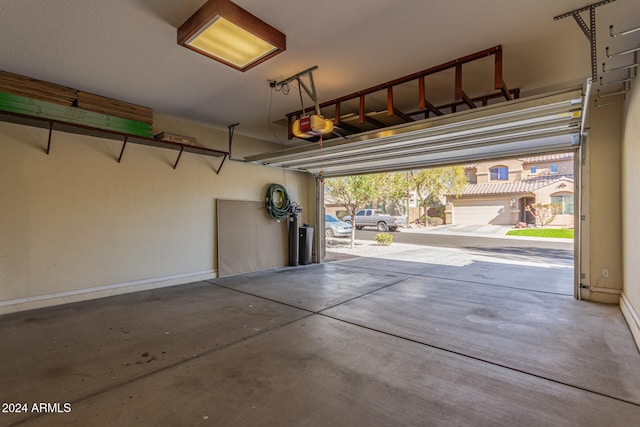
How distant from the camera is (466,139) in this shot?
4.13m

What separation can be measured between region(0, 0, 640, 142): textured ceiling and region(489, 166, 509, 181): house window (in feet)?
69.9

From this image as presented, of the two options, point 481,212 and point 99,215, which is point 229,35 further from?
point 481,212

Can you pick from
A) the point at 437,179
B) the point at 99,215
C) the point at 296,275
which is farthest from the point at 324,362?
the point at 437,179

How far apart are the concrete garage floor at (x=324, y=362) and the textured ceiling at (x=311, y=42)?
2976 mm

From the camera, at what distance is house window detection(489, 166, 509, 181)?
2250 cm

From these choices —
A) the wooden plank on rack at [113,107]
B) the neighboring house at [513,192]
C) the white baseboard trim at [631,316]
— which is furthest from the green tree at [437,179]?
the wooden plank on rack at [113,107]

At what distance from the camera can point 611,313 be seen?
12.1ft

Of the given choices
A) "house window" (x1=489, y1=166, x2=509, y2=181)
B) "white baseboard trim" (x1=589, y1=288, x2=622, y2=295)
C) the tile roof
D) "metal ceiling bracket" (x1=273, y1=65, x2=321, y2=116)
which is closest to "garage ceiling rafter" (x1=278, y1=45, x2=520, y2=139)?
"metal ceiling bracket" (x1=273, y1=65, x2=321, y2=116)

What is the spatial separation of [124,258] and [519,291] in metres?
6.40

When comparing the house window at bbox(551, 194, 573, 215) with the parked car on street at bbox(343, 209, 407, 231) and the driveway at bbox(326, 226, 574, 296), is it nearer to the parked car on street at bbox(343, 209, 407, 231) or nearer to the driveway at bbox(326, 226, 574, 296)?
the parked car on street at bbox(343, 209, 407, 231)

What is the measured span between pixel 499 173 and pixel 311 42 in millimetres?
24189

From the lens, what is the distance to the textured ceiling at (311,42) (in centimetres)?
248

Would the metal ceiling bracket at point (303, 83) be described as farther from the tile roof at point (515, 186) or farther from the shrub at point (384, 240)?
the tile roof at point (515, 186)

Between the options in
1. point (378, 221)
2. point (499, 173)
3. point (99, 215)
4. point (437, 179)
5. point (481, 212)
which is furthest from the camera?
point (499, 173)
